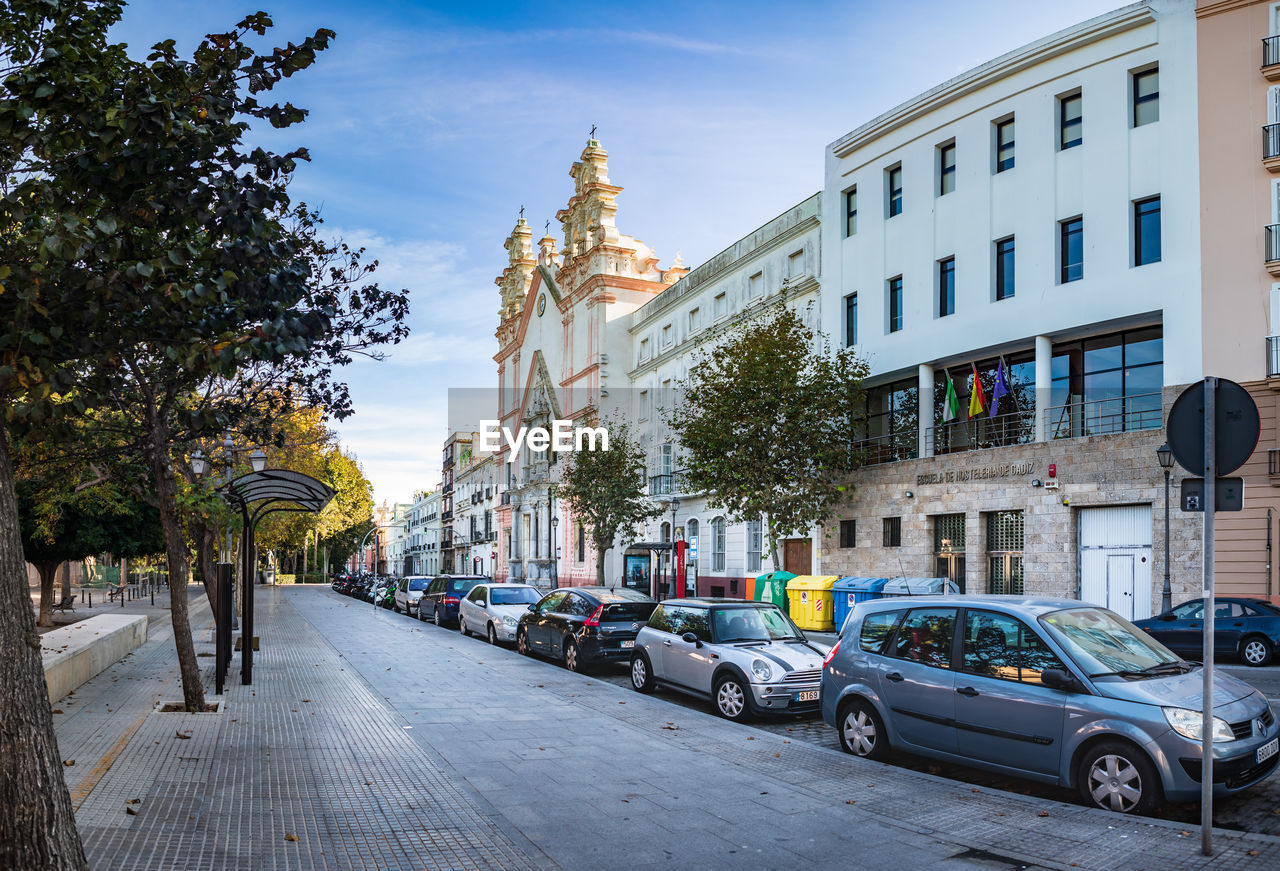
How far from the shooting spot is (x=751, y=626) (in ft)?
45.1

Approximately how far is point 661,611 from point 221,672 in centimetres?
616

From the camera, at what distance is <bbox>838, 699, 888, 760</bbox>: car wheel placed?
382 inches

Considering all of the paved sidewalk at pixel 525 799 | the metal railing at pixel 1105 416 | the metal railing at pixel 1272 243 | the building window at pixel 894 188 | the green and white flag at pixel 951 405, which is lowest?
the paved sidewalk at pixel 525 799

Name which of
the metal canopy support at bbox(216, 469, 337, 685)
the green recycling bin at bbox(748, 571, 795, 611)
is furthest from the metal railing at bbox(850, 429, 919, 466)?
the metal canopy support at bbox(216, 469, 337, 685)

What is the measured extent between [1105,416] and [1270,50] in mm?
8903

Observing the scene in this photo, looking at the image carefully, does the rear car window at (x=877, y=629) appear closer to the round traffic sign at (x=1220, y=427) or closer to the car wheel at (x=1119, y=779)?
the car wheel at (x=1119, y=779)

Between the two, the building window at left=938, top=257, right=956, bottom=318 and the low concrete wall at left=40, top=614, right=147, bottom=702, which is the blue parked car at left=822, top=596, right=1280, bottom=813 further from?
the building window at left=938, top=257, right=956, bottom=318

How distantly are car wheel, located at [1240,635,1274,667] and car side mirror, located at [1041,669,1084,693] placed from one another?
43.7 feet

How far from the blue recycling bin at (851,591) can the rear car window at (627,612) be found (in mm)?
9632

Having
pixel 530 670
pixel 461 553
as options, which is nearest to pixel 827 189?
pixel 530 670

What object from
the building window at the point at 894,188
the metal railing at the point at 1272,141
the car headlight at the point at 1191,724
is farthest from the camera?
the building window at the point at 894,188

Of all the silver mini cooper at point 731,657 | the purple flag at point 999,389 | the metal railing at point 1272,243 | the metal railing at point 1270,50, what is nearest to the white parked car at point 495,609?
the silver mini cooper at point 731,657

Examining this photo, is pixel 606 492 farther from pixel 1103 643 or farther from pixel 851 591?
pixel 1103 643

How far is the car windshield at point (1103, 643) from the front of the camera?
8.33m
